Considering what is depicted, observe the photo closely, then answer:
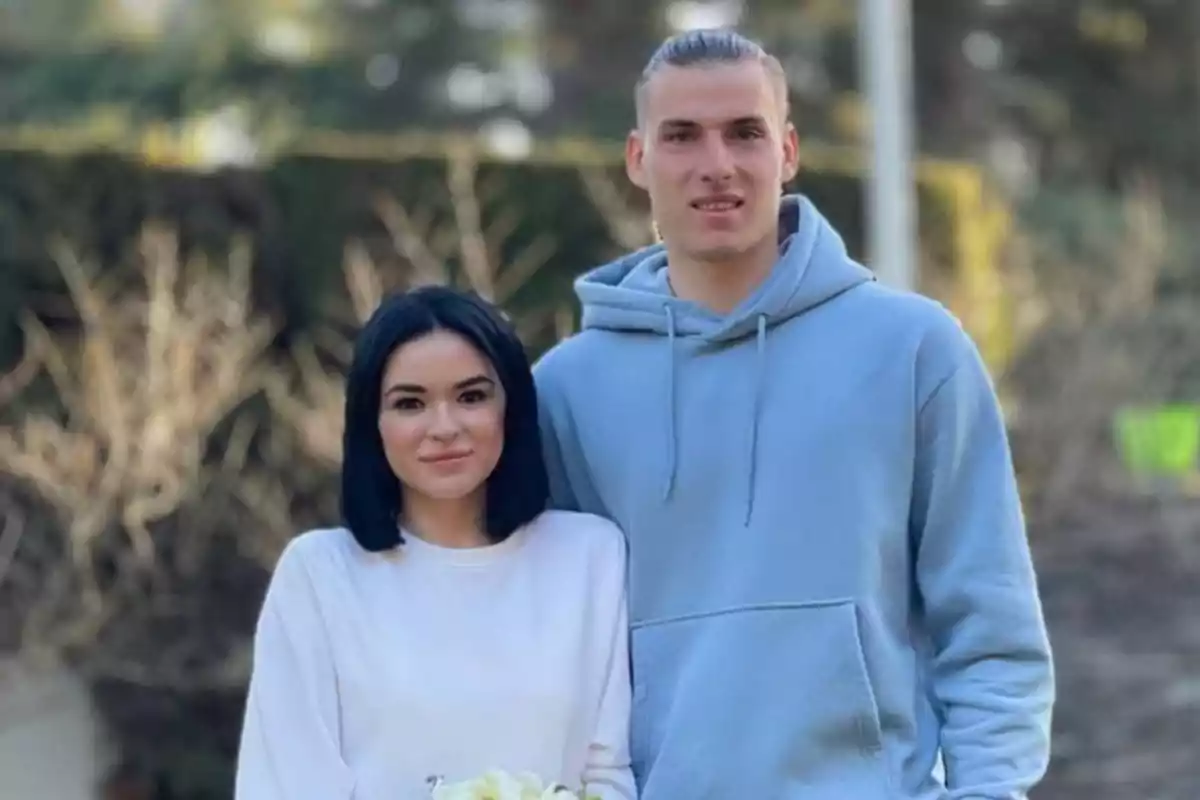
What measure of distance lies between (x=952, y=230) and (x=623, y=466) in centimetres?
645

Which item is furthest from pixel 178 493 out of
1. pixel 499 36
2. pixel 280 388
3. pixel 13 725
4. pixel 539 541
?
pixel 499 36

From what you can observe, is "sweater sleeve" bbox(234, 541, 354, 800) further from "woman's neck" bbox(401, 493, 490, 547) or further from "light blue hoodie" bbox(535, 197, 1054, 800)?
"light blue hoodie" bbox(535, 197, 1054, 800)

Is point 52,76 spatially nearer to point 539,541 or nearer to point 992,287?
point 992,287

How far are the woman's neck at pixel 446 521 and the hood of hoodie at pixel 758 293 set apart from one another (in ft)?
1.12

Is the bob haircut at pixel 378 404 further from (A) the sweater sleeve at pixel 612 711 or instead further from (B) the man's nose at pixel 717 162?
(B) the man's nose at pixel 717 162

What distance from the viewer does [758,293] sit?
259 cm

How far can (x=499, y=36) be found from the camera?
15680 millimetres

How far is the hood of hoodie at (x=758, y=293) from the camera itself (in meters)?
2.58

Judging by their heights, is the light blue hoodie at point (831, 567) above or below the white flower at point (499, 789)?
above

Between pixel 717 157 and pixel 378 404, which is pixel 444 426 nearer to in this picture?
pixel 378 404

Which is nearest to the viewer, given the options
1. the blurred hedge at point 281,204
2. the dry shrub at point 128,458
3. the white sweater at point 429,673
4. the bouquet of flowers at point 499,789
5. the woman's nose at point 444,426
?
the bouquet of flowers at point 499,789

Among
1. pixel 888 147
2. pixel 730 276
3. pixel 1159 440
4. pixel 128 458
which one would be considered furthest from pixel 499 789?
pixel 1159 440

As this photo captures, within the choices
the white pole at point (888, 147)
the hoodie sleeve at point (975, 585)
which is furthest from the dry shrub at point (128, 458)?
the hoodie sleeve at point (975, 585)

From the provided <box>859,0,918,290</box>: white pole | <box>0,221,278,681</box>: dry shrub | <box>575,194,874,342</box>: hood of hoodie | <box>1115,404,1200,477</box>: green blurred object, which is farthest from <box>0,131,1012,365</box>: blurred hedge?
<box>575,194,874,342</box>: hood of hoodie
